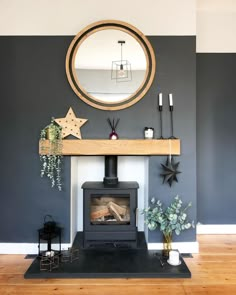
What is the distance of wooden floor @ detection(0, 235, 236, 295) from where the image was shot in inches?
75.0

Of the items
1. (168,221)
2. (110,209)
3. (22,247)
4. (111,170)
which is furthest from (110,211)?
(22,247)

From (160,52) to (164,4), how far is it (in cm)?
47

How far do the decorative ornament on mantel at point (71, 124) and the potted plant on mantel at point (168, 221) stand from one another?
999 millimetres

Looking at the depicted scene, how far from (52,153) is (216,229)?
2152mm

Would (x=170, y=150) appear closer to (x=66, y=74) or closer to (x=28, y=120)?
(x=66, y=74)

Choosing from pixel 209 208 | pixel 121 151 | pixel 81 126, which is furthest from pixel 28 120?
pixel 209 208

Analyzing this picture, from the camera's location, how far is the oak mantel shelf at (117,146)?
8.24 ft

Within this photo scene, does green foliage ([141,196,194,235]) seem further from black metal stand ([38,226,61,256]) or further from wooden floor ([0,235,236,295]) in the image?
black metal stand ([38,226,61,256])

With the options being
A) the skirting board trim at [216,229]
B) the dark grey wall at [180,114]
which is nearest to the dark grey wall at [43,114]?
the dark grey wall at [180,114]

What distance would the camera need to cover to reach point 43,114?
2.61 m

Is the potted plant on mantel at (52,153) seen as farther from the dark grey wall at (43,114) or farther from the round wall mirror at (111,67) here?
the round wall mirror at (111,67)

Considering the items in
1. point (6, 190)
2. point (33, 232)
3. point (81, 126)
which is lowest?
point (33, 232)

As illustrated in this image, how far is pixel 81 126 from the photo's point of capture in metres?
2.62

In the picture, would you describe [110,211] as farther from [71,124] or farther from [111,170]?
[71,124]
